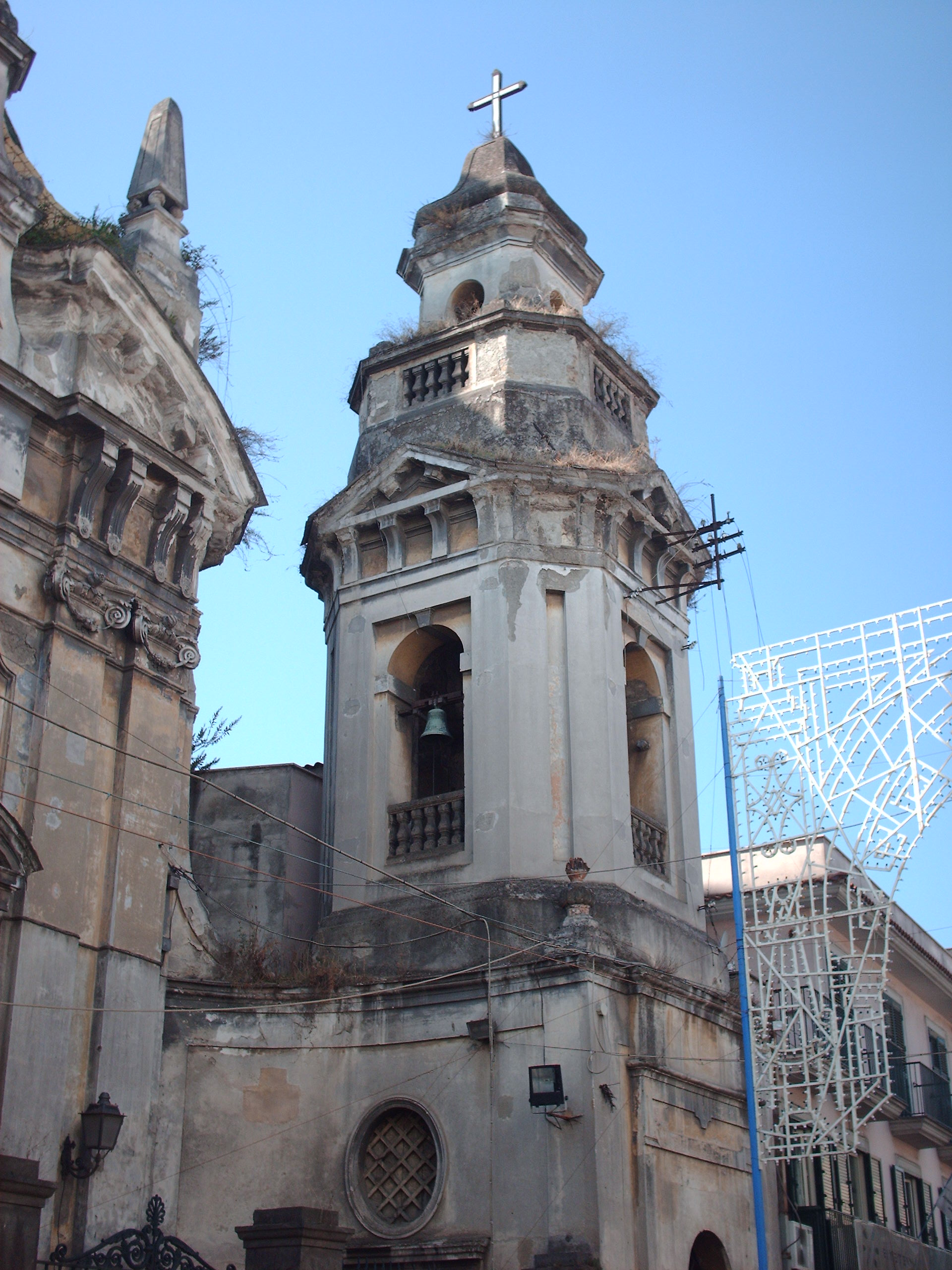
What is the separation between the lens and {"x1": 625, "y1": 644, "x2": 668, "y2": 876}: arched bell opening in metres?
17.0

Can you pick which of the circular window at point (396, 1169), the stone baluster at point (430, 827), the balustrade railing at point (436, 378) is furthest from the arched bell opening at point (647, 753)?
the balustrade railing at point (436, 378)

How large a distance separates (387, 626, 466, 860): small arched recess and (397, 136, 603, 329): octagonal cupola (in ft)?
15.4

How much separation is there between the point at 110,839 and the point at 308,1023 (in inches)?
134

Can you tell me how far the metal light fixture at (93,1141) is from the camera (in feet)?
38.5

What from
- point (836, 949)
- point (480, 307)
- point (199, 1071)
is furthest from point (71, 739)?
point (836, 949)

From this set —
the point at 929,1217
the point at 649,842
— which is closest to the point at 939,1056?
the point at 929,1217

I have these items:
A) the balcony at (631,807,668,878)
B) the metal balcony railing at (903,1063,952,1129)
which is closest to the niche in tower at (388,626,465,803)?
the balcony at (631,807,668,878)

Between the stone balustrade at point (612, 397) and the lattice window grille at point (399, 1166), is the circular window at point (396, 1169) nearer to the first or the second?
the lattice window grille at point (399, 1166)

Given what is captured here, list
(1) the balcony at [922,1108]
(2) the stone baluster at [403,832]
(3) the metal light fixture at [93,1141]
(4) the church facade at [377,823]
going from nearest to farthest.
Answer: (3) the metal light fixture at [93,1141] < (4) the church facade at [377,823] < (2) the stone baluster at [403,832] < (1) the balcony at [922,1108]

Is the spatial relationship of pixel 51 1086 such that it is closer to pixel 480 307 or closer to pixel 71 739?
pixel 71 739

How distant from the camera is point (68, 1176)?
1173 cm

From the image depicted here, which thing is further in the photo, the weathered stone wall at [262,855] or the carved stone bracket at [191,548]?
the weathered stone wall at [262,855]

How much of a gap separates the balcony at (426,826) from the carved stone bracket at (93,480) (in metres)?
5.19

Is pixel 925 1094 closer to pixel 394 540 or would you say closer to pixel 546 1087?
pixel 546 1087
